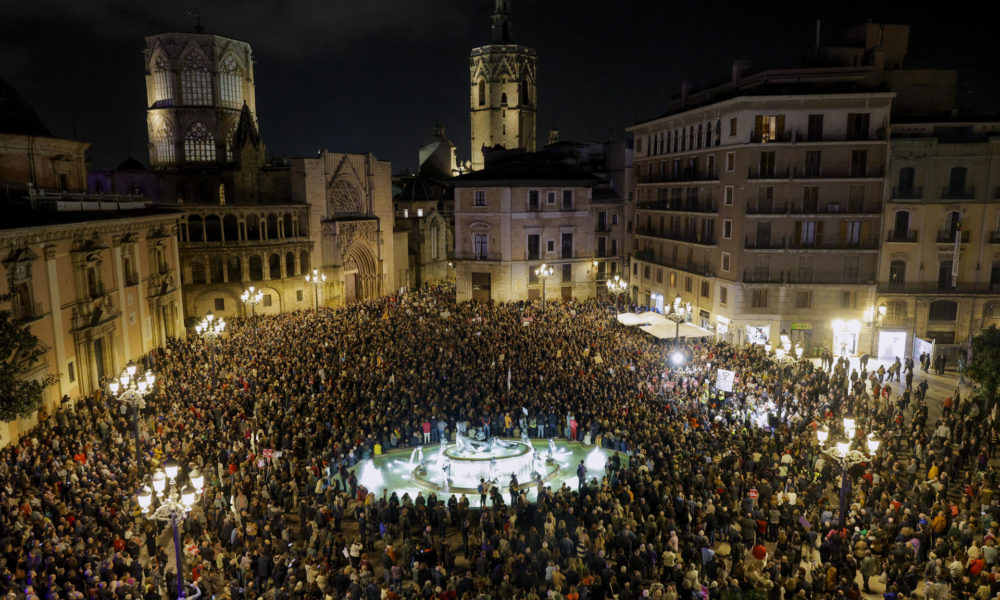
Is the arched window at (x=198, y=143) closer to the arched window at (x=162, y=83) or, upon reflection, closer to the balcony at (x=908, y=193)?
the arched window at (x=162, y=83)

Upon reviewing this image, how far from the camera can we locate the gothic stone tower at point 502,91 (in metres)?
77.0

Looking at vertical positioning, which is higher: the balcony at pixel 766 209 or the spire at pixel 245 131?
the spire at pixel 245 131

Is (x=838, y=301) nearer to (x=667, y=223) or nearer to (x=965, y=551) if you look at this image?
(x=667, y=223)

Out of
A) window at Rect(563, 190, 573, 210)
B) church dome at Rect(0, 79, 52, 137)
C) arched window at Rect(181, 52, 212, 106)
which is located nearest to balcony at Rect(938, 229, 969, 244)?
window at Rect(563, 190, 573, 210)

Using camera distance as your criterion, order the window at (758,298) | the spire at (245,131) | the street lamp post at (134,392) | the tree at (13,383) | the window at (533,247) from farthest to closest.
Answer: the spire at (245,131) < the window at (533,247) < the window at (758,298) < the tree at (13,383) < the street lamp post at (134,392)

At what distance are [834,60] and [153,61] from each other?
50.3 metres

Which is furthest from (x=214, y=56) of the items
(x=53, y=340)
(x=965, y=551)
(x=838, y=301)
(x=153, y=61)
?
(x=965, y=551)

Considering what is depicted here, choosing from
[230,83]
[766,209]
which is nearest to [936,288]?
Result: [766,209]

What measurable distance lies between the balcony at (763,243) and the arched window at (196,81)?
44.5 metres

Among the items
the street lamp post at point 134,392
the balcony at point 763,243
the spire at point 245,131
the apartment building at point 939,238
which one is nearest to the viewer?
the street lamp post at point 134,392

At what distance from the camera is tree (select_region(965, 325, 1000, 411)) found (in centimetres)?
2136

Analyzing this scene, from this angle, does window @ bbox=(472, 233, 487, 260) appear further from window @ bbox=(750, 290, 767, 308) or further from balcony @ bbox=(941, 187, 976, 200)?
balcony @ bbox=(941, 187, 976, 200)

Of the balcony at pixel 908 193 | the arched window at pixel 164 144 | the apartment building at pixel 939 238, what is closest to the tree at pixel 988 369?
the apartment building at pixel 939 238

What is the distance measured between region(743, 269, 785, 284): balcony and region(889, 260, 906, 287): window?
196 inches
